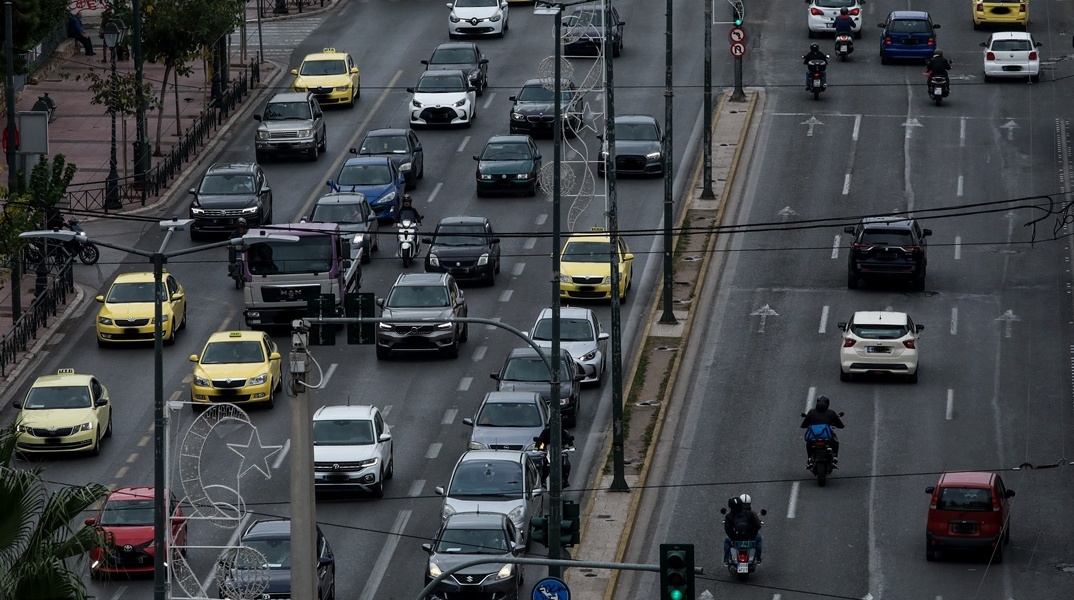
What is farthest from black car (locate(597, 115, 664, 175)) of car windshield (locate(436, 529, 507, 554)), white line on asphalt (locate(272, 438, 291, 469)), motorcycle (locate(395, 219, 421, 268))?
car windshield (locate(436, 529, 507, 554))

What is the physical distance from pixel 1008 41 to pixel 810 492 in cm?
3162

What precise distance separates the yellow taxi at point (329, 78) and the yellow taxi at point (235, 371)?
2285cm

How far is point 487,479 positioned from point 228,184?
63.4 feet

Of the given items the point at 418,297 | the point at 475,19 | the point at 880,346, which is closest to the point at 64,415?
the point at 418,297

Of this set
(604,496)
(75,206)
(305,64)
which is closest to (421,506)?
(604,496)

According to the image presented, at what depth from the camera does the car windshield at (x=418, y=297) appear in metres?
48.3

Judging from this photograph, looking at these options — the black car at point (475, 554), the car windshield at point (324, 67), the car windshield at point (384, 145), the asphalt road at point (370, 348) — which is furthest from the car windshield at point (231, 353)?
the car windshield at point (324, 67)

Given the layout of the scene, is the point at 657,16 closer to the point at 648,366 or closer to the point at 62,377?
the point at 648,366

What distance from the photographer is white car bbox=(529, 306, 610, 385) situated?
4641 cm

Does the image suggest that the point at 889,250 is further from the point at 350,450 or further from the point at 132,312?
the point at 132,312

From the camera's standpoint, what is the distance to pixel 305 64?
68250 mm

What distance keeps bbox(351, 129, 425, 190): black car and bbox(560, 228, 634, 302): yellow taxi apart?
30.3 feet

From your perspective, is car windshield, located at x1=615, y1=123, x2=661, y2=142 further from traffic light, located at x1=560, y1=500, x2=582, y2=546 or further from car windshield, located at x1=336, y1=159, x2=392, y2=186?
traffic light, located at x1=560, y1=500, x2=582, y2=546

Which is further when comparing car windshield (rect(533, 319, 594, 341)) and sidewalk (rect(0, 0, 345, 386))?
sidewalk (rect(0, 0, 345, 386))
